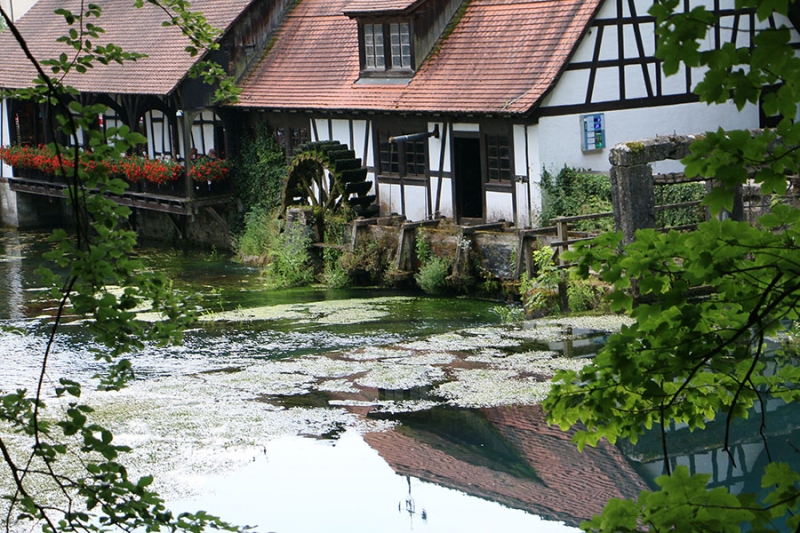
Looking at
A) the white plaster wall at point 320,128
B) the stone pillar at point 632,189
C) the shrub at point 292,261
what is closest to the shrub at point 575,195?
the stone pillar at point 632,189

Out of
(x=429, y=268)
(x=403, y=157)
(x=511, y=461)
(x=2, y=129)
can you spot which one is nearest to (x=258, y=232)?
(x=403, y=157)

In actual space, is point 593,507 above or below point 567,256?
below

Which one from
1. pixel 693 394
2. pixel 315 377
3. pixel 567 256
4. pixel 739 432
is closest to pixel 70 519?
pixel 567 256

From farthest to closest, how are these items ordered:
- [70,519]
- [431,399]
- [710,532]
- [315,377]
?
[315,377]
[431,399]
[70,519]
[710,532]

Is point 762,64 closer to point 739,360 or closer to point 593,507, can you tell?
point 739,360

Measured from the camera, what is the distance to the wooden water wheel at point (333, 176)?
73.1ft

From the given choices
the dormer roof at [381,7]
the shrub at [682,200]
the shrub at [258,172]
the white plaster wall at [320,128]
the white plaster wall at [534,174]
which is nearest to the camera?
the shrub at [682,200]

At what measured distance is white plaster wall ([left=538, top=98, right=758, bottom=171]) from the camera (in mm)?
19828

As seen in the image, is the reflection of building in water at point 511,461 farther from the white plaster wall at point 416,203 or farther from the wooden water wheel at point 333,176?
the wooden water wheel at point 333,176

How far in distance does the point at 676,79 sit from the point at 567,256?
17549 millimetres

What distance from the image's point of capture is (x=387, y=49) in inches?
900

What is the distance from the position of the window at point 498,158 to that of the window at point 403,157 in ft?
5.41

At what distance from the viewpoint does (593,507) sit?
914 centimetres

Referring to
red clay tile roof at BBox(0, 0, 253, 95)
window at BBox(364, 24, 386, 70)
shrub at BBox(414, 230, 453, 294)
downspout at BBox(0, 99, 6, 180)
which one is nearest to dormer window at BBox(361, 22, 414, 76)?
window at BBox(364, 24, 386, 70)
